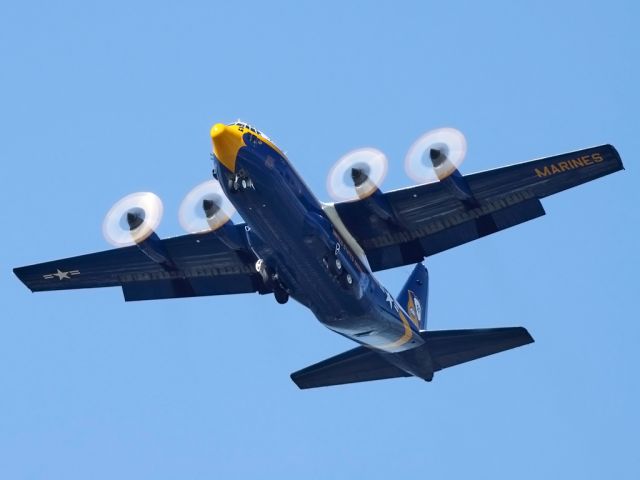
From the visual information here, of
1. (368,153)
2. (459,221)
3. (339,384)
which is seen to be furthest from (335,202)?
(339,384)

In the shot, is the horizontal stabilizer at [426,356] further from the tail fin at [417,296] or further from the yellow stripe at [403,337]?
the tail fin at [417,296]

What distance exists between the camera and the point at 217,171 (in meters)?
39.3

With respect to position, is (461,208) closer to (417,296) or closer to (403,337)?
(403,337)

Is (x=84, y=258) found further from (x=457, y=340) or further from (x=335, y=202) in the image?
(x=457, y=340)

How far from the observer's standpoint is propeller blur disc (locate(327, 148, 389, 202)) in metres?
41.7

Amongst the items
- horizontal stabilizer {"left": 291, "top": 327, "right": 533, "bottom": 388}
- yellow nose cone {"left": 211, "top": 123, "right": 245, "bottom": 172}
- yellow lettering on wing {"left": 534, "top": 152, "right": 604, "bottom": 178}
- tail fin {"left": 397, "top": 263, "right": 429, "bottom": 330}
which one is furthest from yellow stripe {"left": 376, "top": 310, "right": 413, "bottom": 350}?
yellow nose cone {"left": 211, "top": 123, "right": 245, "bottom": 172}

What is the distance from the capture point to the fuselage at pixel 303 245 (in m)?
39.2

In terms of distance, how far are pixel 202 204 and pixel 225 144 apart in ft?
15.0

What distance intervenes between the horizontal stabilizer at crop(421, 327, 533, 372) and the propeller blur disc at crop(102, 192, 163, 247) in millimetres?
10005

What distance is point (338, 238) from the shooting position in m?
42.6

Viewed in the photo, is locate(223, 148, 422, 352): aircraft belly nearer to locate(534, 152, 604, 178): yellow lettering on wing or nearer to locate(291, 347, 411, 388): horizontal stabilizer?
locate(291, 347, 411, 388): horizontal stabilizer

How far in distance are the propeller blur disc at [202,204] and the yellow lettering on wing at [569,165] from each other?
32.7ft

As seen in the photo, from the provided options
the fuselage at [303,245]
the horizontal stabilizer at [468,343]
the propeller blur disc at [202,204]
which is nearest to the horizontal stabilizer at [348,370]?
the fuselage at [303,245]

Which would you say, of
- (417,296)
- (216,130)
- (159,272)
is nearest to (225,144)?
(216,130)
